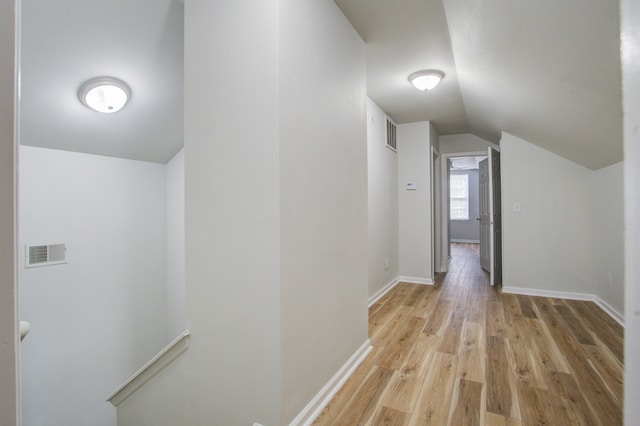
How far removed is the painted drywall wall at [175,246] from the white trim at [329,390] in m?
1.86

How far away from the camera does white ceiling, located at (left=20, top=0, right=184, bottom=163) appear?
1708 mm

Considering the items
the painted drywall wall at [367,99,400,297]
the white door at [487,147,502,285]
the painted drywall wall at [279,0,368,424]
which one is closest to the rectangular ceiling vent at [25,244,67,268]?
the painted drywall wall at [279,0,368,424]

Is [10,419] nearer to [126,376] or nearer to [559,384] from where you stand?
[559,384]

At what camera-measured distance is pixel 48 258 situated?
7.76 feet

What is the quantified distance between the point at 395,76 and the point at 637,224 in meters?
3.07

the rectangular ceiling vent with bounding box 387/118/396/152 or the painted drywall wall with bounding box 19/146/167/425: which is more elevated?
the rectangular ceiling vent with bounding box 387/118/396/152

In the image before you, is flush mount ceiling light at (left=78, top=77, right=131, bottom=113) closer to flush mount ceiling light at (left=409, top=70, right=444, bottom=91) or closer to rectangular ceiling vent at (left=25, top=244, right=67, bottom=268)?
rectangular ceiling vent at (left=25, top=244, right=67, bottom=268)

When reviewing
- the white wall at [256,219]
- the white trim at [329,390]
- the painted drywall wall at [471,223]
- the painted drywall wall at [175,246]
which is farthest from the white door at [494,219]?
the painted drywall wall at [471,223]

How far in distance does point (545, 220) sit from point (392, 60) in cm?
298

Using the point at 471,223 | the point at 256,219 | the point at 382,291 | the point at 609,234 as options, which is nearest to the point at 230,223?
the point at 256,219

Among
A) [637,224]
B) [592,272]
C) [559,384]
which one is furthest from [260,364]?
[592,272]

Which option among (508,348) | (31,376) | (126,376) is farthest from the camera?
(126,376)

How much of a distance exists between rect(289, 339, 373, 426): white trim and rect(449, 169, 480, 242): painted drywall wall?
27.8 ft

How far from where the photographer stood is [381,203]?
410 cm
